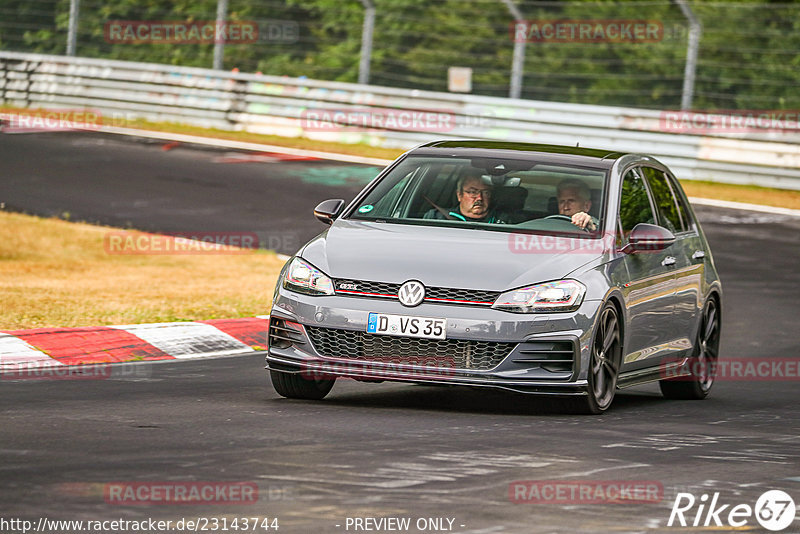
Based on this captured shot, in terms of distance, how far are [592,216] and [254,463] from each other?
11.6 feet

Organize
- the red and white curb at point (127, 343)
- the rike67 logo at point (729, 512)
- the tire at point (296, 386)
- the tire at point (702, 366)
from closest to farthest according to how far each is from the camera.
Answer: the rike67 logo at point (729, 512) < the tire at point (296, 386) < the red and white curb at point (127, 343) < the tire at point (702, 366)

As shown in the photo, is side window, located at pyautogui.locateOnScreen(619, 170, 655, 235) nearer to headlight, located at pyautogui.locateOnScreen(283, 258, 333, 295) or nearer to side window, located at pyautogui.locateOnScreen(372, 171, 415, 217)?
side window, located at pyautogui.locateOnScreen(372, 171, 415, 217)

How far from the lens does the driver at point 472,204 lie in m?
9.60

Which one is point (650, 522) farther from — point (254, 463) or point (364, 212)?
point (364, 212)

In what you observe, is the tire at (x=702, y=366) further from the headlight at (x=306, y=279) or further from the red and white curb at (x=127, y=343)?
the headlight at (x=306, y=279)

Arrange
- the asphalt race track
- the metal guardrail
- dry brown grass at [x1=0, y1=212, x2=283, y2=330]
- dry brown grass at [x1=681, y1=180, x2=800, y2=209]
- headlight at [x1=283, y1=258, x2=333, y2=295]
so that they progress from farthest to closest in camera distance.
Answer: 1. the metal guardrail
2. dry brown grass at [x1=681, y1=180, x2=800, y2=209]
3. dry brown grass at [x1=0, y1=212, x2=283, y2=330]
4. headlight at [x1=283, y1=258, x2=333, y2=295]
5. the asphalt race track

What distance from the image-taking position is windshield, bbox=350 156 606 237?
31.3 ft

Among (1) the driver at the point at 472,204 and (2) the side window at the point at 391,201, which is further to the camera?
(2) the side window at the point at 391,201

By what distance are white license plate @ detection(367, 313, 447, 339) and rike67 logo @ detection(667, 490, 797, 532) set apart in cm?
227

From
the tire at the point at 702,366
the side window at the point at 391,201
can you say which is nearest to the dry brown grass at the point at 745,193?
the tire at the point at 702,366

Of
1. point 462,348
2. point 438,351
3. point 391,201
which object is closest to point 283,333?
point 438,351

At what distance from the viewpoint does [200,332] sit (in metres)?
11.7

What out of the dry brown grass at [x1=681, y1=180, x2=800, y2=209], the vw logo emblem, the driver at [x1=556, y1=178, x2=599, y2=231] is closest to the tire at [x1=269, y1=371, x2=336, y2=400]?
the vw logo emblem

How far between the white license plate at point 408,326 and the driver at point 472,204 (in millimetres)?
1254
